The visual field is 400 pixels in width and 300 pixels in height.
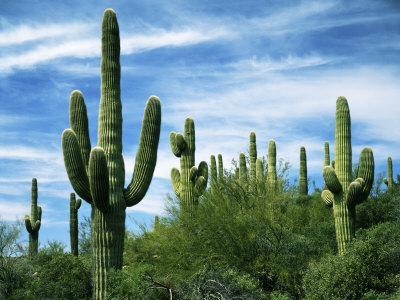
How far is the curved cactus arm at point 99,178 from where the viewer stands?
49.2ft

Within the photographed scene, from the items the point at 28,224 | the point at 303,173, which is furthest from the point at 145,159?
the point at 303,173

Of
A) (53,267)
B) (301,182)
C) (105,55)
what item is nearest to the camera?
(105,55)

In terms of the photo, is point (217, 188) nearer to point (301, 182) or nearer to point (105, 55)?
point (105, 55)

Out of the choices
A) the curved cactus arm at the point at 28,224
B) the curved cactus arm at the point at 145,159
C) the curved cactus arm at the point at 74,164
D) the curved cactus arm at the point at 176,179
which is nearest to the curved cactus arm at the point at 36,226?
the curved cactus arm at the point at 28,224

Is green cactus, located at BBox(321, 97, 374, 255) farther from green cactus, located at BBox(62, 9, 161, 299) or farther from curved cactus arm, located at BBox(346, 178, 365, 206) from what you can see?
green cactus, located at BBox(62, 9, 161, 299)

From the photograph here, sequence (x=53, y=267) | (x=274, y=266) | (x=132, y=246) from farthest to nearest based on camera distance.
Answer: (x=132, y=246) → (x=53, y=267) → (x=274, y=266)

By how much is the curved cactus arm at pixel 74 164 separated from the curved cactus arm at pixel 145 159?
1205 mm

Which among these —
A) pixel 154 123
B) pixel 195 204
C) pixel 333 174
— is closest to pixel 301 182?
pixel 195 204

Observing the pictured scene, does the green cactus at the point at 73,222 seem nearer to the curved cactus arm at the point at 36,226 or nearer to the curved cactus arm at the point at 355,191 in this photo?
the curved cactus arm at the point at 36,226

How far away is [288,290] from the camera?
1873 centimetres

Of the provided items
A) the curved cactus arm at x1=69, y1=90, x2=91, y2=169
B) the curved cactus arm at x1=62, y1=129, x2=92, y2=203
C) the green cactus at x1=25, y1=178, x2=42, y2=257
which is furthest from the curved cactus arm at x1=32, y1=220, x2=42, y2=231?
the curved cactus arm at x1=62, y1=129, x2=92, y2=203

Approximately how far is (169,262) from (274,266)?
372 centimetres

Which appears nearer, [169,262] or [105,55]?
[105,55]

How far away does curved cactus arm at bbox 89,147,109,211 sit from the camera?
49.2 ft
